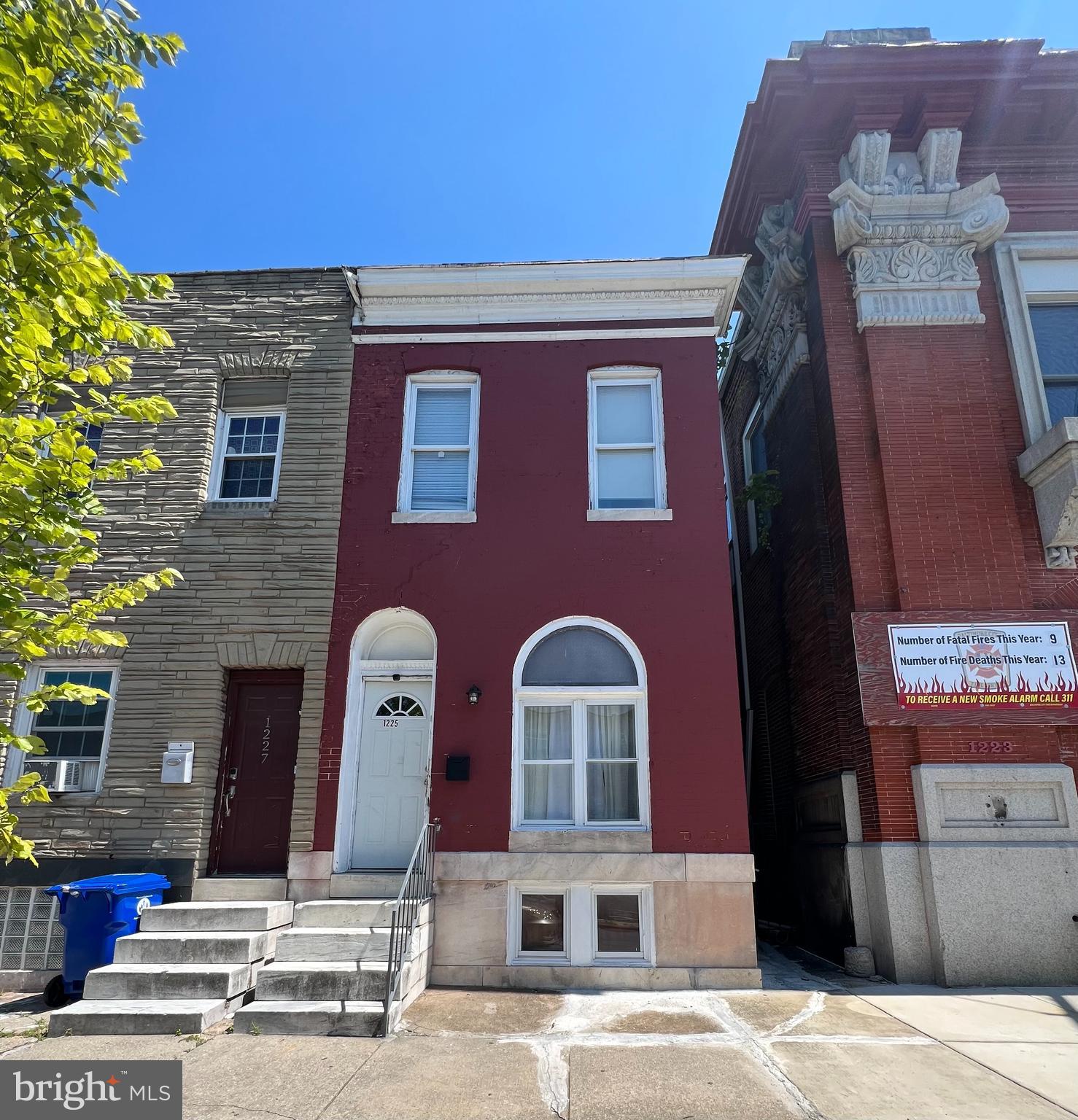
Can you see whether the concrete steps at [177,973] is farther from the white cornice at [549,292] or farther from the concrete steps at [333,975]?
the white cornice at [549,292]

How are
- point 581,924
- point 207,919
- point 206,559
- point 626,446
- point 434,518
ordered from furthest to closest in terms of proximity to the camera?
point 626,446 < point 434,518 < point 206,559 < point 581,924 < point 207,919

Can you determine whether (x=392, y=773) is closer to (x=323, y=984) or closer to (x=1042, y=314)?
(x=323, y=984)

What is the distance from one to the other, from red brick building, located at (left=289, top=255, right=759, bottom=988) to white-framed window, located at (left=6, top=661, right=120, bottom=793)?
2.56m

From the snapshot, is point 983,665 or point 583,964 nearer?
point 583,964

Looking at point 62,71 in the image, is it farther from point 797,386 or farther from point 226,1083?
point 797,386

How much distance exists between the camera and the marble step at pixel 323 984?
21.1 ft

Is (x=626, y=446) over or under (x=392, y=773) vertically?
over

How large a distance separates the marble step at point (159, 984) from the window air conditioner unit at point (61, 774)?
273 cm

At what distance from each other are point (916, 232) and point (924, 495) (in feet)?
11.3

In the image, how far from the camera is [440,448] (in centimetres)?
996

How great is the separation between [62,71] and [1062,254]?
11.0 m

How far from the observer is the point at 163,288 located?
5.67 m

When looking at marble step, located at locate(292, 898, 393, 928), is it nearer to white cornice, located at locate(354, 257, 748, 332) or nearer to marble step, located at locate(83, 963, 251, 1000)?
marble step, located at locate(83, 963, 251, 1000)

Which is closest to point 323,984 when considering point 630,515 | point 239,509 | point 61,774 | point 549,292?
point 61,774
